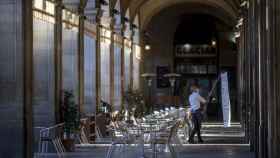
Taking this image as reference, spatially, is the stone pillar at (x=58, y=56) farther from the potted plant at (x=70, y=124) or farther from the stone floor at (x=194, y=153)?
the stone floor at (x=194, y=153)

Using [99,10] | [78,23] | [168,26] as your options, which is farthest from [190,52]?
[78,23]

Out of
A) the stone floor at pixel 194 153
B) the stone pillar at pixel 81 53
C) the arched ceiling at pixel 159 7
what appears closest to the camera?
the stone floor at pixel 194 153

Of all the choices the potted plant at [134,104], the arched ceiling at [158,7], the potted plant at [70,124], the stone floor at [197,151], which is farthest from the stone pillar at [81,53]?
the arched ceiling at [158,7]

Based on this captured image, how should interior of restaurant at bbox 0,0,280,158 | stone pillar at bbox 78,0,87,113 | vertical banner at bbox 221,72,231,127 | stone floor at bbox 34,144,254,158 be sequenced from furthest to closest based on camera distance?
1. vertical banner at bbox 221,72,231,127
2. stone pillar at bbox 78,0,87,113
3. stone floor at bbox 34,144,254,158
4. interior of restaurant at bbox 0,0,280,158

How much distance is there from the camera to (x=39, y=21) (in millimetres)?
16656

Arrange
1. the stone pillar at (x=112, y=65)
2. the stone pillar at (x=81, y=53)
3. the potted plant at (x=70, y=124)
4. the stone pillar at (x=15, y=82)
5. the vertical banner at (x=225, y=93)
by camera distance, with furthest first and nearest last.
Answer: the stone pillar at (x=112, y=65) → the vertical banner at (x=225, y=93) → the stone pillar at (x=81, y=53) → the potted plant at (x=70, y=124) → the stone pillar at (x=15, y=82)

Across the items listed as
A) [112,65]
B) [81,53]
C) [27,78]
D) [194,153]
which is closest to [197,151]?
[194,153]

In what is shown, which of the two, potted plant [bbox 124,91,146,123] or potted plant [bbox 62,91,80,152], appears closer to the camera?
potted plant [bbox 62,91,80,152]

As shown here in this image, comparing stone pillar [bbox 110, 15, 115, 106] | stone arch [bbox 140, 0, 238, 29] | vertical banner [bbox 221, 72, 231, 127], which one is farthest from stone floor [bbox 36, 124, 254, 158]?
stone arch [bbox 140, 0, 238, 29]

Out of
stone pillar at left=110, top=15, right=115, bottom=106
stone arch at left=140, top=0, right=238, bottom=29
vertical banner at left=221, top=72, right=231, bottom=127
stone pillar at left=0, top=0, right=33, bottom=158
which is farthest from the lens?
stone arch at left=140, top=0, right=238, bottom=29

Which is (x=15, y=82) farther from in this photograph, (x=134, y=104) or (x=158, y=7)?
(x=158, y=7)

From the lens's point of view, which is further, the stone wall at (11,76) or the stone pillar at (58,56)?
the stone pillar at (58,56)

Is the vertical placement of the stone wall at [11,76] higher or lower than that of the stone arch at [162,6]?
lower

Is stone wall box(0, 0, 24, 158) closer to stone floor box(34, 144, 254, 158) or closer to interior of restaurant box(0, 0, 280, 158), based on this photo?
interior of restaurant box(0, 0, 280, 158)
